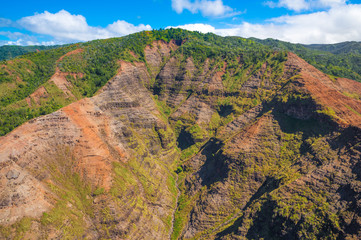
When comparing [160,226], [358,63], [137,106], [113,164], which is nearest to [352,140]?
[160,226]

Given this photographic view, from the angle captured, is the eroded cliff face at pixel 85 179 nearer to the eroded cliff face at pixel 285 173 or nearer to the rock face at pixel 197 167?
the rock face at pixel 197 167

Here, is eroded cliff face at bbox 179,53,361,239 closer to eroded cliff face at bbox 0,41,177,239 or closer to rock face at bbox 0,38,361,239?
rock face at bbox 0,38,361,239

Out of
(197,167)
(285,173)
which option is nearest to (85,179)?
(197,167)

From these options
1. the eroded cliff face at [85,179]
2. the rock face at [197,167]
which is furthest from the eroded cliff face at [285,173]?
the eroded cliff face at [85,179]

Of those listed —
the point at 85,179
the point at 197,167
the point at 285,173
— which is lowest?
the point at 197,167

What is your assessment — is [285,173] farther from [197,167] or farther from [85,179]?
[85,179]

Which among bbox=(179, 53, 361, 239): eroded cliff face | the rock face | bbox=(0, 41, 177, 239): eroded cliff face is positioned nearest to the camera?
bbox=(0, 41, 177, 239): eroded cliff face

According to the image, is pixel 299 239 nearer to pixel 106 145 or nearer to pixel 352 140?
pixel 352 140

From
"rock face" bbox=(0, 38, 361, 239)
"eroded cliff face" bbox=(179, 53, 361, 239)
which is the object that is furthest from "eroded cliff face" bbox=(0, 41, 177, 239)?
"eroded cliff face" bbox=(179, 53, 361, 239)
